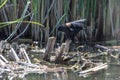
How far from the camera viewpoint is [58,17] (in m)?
7.93

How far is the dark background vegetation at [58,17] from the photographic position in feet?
26.0

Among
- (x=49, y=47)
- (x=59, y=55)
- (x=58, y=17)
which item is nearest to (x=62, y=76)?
(x=59, y=55)

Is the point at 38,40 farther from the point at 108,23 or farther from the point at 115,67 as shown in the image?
the point at 115,67

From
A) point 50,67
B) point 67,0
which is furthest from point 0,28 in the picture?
point 50,67

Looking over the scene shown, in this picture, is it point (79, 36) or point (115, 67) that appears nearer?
point (115, 67)

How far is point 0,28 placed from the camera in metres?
8.10

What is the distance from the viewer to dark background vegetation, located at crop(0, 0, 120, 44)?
7918 millimetres

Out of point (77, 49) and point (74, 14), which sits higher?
point (74, 14)

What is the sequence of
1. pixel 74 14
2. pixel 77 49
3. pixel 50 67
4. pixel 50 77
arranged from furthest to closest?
pixel 74 14
pixel 77 49
pixel 50 67
pixel 50 77

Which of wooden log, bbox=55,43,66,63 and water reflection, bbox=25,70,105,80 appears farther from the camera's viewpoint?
wooden log, bbox=55,43,66,63

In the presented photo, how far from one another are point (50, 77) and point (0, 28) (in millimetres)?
2749

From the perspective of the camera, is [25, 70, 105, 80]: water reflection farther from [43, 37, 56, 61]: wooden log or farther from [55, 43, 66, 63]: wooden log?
[43, 37, 56, 61]: wooden log

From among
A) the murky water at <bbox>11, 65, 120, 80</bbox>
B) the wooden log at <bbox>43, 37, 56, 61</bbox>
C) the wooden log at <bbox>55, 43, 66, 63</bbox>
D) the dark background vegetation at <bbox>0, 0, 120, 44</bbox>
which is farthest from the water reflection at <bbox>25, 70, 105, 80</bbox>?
the dark background vegetation at <bbox>0, 0, 120, 44</bbox>

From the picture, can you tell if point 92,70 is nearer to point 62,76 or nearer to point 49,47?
point 62,76
